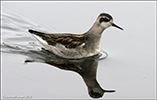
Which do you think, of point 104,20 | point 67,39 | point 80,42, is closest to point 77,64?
point 80,42

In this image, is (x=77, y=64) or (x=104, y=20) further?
(x=104, y=20)

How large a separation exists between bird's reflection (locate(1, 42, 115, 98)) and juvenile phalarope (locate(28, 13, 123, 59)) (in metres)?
0.20

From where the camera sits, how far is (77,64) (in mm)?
12664

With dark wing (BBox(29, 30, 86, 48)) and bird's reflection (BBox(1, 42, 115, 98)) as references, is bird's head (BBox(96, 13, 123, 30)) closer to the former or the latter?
dark wing (BBox(29, 30, 86, 48))

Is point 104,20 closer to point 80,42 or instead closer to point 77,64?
point 80,42

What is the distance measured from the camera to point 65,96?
1049 centimetres

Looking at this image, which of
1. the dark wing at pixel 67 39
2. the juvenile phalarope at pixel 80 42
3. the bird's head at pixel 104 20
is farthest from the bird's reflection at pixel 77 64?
the bird's head at pixel 104 20

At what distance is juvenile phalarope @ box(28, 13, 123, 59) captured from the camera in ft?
42.7

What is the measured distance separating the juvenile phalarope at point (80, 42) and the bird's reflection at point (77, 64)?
0.66 ft

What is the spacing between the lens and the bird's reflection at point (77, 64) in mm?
11461

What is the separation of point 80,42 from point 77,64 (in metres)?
0.86

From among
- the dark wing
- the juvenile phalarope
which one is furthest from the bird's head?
the dark wing

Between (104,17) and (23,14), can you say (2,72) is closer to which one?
(104,17)

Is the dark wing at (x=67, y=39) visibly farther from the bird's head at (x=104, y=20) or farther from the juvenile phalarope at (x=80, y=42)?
the bird's head at (x=104, y=20)
